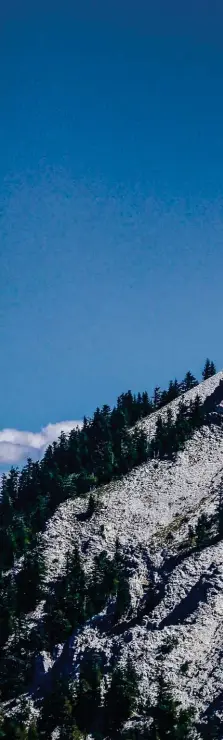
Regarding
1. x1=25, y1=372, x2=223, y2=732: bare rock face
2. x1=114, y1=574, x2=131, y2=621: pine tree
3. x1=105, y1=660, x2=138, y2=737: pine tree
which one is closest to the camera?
x1=105, y1=660, x2=138, y2=737: pine tree

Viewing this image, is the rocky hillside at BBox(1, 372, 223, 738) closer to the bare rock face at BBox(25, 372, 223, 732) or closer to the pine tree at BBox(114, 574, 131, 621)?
the bare rock face at BBox(25, 372, 223, 732)

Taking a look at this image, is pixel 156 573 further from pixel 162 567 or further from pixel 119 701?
pixel 119 701

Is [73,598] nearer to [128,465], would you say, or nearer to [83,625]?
[83,625]

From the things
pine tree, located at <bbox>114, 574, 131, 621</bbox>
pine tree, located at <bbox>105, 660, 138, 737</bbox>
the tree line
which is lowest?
pine tree, located at <bbox>105, 660, 138, 737</bbox>

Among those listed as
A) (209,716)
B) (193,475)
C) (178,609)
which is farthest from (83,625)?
(193,475)

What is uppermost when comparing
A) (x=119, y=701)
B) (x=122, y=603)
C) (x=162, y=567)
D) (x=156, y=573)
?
(x=162, y=567)

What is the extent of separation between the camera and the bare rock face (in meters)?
112

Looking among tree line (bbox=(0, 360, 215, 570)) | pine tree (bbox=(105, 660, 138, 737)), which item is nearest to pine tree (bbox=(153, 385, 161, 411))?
tree line (bbox=(0, 360, 215, 570))

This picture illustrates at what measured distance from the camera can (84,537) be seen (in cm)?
14475

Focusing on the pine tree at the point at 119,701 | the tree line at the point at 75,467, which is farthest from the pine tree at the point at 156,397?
the pine tree at the point at 119,701

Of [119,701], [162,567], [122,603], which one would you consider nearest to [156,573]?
[162,567]

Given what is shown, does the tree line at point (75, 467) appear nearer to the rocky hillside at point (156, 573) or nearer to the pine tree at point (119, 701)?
the rocky hillside at point (156, 573)

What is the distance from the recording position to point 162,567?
433 feet

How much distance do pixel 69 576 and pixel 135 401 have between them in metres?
67.4
